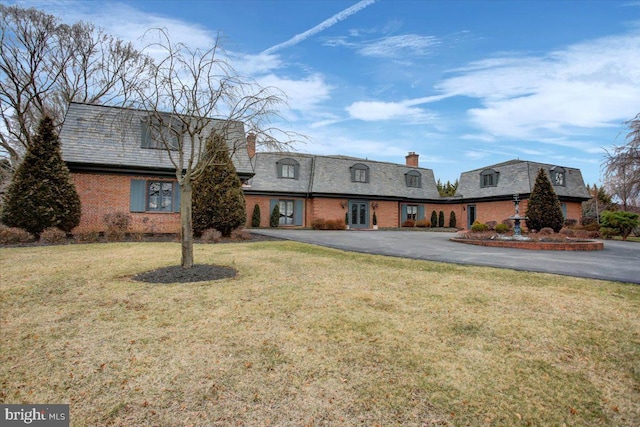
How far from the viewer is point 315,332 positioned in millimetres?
4086

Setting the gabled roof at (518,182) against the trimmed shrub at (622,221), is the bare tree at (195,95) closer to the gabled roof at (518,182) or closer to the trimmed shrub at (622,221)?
the trimmed shrub at (622,221)

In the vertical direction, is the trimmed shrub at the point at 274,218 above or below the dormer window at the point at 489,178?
below

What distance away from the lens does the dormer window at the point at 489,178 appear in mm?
28516

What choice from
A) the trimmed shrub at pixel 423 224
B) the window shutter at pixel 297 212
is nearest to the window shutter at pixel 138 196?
the window shutter at pixel 297 212

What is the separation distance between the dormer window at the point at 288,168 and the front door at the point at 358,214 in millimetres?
5352

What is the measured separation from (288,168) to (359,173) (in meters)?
6.43

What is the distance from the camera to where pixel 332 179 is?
27.6m

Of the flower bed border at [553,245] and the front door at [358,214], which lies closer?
the flower bed border at [553,245]

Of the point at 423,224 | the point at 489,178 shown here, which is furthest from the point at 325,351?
the point at 489,178

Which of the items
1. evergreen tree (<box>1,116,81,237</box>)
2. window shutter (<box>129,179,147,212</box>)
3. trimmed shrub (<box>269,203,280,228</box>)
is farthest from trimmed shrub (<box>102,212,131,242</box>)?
trimmed shrub (<box>269,203,280,228</box>)

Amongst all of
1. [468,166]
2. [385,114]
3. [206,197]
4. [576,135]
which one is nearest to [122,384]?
[206,197]

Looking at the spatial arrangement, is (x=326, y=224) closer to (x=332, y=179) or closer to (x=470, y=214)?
(x=332, y=179)

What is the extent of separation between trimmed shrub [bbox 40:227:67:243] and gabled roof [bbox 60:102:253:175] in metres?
3.92

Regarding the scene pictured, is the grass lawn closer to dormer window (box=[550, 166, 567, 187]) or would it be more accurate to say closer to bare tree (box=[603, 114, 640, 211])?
bare tree (box=[603, 114, 640, 211])
